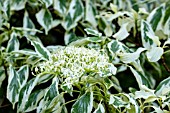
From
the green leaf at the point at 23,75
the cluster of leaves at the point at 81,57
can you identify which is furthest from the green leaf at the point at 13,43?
the green leaf at the point at 23,75

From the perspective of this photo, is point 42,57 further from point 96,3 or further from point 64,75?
point 96,3

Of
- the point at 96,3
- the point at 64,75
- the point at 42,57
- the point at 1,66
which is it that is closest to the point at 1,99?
the point at 1,66

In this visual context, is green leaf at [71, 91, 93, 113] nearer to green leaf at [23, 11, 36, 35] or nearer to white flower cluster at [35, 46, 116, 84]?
white flower cluster at [35, 46, 116, 84]

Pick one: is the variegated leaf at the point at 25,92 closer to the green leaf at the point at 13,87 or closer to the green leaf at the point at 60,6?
the green leaf at the point at 13,87

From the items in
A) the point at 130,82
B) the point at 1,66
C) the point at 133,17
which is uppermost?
the point at 133,17

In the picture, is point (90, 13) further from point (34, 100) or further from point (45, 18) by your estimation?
point (34, 100)

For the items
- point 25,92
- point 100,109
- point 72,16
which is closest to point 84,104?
point 100,109

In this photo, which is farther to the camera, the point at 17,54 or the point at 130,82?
the point at 130,82
